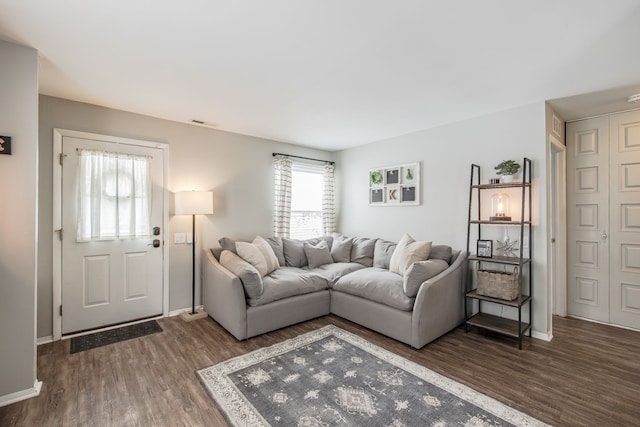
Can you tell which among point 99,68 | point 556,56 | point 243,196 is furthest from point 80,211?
point 556,56

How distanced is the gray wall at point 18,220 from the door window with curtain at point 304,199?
285 centimetres

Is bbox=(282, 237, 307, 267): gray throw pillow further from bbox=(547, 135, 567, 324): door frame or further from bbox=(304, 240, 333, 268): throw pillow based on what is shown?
bbox=(547, 135, 567, 324): door frame

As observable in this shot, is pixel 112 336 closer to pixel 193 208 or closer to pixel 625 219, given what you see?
pixel 193 208

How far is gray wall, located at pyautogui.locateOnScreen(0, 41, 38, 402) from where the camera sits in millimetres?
1995

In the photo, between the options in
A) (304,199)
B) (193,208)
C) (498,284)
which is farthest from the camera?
(304,199)

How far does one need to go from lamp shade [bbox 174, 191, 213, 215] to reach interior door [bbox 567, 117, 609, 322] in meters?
4.47

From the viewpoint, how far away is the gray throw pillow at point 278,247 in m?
4.08

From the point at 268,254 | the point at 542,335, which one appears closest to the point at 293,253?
the point at 268,254

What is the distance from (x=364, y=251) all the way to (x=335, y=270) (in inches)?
24.8

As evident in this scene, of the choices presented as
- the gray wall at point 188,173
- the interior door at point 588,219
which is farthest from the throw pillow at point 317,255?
the interior door at point 588,219

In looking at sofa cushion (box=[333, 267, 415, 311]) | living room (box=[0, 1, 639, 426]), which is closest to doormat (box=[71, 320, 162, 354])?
living room (box=[0, 1, 639, 426])

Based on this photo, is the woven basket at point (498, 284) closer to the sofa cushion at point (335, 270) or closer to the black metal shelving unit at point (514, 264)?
the black metal shelving unit at point (514, 264)

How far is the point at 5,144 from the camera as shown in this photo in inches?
78.4

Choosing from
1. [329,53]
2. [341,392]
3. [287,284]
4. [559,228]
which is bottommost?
Result: [341,392]
